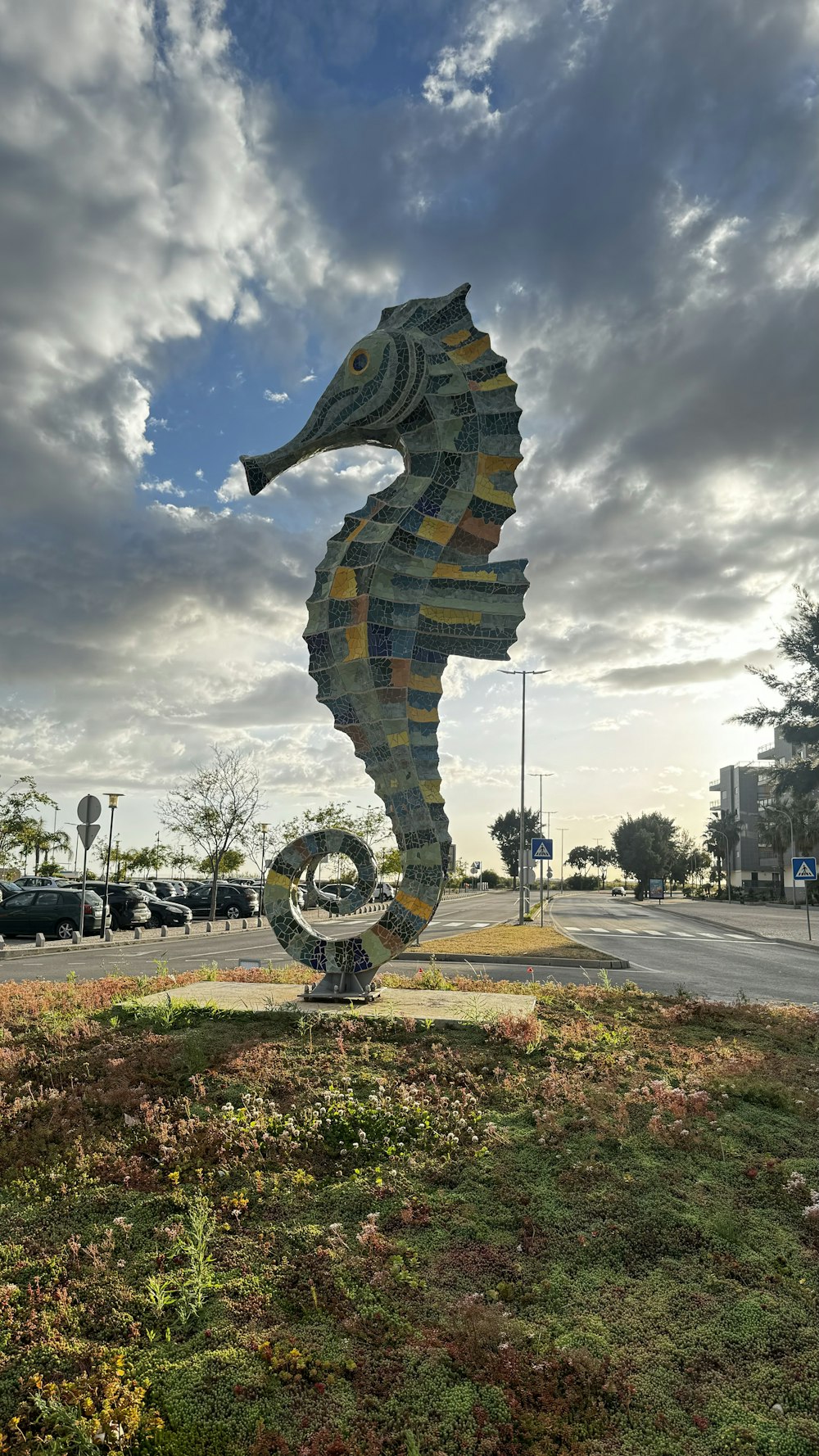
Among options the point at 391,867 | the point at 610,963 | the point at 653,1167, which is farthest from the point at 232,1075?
the point at 391,867

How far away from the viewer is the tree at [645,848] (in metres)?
87.0

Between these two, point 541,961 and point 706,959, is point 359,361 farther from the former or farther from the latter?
point 706,959

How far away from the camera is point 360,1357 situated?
11.9 feet

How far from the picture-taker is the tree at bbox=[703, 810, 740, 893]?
276ft

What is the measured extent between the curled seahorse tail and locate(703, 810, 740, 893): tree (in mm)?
74469

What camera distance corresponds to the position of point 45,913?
23.8 metres

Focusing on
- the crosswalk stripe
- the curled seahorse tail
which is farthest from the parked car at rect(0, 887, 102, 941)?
the curled seahorse tail

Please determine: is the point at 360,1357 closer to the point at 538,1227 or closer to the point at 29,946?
the point at 538,1227

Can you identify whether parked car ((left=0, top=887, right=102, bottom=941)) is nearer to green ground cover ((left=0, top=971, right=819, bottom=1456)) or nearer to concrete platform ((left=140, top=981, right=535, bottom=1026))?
concrete platform ((left=140, top=981, right=535, bottom=1026))

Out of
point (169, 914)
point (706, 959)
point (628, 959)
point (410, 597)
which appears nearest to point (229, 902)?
point (169, 914)

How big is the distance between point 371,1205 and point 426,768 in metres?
4.59

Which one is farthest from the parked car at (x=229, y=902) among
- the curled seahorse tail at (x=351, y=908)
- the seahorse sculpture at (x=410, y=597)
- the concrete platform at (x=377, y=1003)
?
the seahorse sculpture at (x=410, y=597)

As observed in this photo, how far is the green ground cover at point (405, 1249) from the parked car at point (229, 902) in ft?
104

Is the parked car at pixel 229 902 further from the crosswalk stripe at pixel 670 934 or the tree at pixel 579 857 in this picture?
the tree at pixel 579 857
